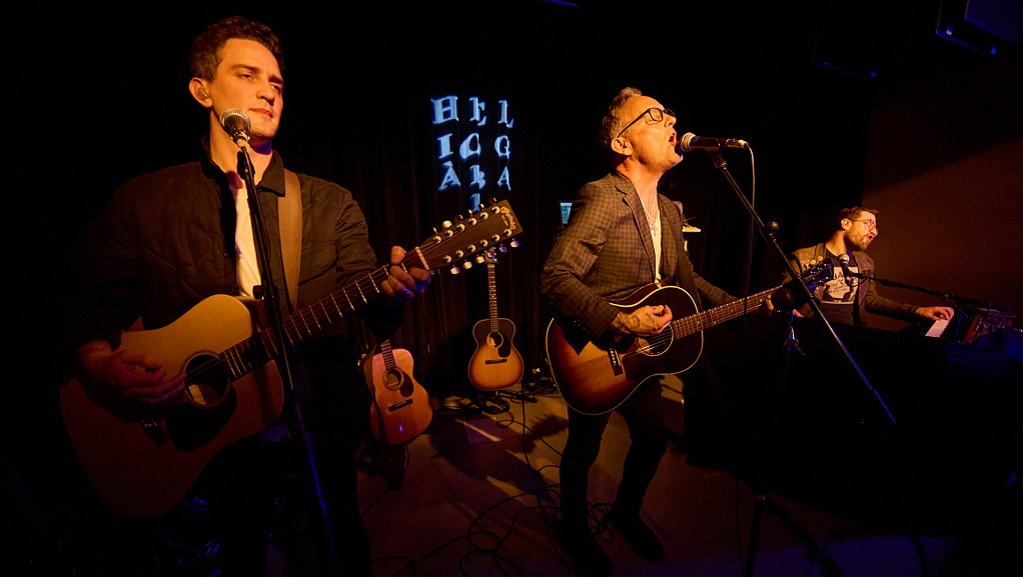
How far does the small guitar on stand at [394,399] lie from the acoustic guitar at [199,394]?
62.4 inches

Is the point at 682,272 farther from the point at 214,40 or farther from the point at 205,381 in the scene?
the point at 214,40

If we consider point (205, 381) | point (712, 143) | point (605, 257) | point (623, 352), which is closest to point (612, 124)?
point (712, 143)

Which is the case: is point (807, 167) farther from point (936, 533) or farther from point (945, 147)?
point (936, 533)

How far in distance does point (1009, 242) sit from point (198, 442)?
7.24m

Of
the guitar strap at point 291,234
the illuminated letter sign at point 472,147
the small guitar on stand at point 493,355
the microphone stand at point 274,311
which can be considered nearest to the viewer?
the microphone stand at point 274,311

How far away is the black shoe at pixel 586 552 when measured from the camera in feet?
7.60

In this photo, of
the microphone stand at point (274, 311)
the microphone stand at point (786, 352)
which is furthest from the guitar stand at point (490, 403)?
the microphone stand at point (274, 311)

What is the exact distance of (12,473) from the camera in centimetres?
188

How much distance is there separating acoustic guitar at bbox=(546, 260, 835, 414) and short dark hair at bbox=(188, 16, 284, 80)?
6.49 ft

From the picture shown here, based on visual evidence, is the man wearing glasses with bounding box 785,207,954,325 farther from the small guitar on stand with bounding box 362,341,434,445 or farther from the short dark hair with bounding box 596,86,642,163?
the small guitar on stand with bounding box 362,341,434,445

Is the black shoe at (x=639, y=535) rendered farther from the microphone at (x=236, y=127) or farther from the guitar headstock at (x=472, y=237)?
the microphone at (x=236, y=127)

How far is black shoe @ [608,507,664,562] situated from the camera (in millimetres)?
2451

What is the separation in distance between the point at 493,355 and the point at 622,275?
2386mm

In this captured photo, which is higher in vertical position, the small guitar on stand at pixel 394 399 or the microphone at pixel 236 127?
the microphone at pixel 236 127
